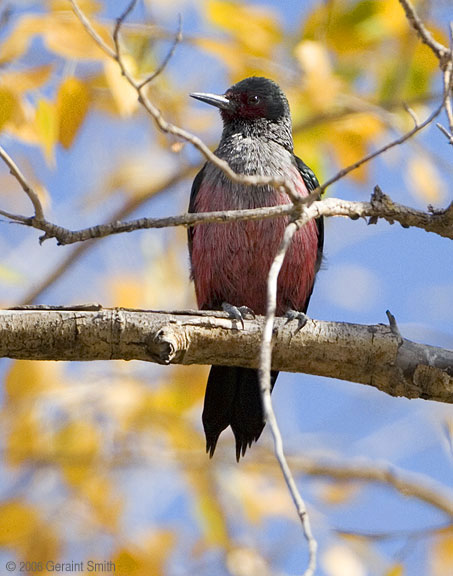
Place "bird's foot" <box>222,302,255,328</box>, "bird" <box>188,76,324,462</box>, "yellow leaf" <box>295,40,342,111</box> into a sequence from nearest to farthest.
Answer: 1. "bird's foot" <box>222,302,255,328</box>
2. "yellow leaf" <box>295,40,342,111</box>
3. "bird" <box>188,76,324,462</box>

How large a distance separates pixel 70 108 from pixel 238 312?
143cm

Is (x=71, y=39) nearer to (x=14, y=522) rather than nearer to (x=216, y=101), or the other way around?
(x=216, y=101)

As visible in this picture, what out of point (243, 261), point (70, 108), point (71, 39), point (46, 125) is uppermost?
point (71, 39)

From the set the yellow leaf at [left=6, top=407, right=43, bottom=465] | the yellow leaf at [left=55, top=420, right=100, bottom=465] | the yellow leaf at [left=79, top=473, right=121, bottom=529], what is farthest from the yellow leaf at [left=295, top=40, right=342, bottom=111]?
the yellow leaf at [left=79, top=473, right=121, bottom=529]

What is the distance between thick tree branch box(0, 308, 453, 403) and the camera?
3.61 metres

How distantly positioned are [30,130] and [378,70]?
2.76m

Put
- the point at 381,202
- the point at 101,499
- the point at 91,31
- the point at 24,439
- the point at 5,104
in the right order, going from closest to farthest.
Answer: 1. the point at 91,31
2. the point at 381,202
3. the point at 5,104
4. the point at 24,439
5. the point at 101,499

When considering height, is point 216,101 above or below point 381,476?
above

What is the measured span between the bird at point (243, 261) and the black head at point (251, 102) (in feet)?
1.51

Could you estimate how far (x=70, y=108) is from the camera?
4480 mm

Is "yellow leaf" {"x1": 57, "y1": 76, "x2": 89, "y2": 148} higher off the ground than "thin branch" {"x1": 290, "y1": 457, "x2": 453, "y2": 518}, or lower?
higher

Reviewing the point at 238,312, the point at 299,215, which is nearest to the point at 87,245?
the point at 238,312

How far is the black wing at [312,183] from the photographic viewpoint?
570 cm

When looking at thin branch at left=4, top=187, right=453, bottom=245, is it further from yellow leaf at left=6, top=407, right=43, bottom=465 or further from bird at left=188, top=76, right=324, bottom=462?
yellow leaf at left=6, top=407, right=43, bottom=465
